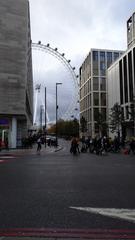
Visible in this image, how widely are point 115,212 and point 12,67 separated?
130ft

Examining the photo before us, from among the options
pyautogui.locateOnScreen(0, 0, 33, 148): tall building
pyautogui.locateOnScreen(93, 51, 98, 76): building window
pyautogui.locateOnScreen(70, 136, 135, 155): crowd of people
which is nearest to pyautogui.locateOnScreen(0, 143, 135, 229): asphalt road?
pyautogui.locateOnScreen(70, 136, 135, 155): crowd of people

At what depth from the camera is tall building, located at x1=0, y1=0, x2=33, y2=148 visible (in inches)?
1747

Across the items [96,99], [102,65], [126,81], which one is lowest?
[96,99]

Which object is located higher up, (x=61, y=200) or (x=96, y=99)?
(x=96, y=99)

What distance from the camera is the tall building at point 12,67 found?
146 feet

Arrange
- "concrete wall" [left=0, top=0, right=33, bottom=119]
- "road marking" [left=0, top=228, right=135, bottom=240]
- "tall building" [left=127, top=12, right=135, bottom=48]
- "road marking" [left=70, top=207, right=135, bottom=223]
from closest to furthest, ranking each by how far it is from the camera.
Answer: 1. "road marking" [left=0, top=228, right=135, bottom=240]
2. "road marking" [left=70, top=207, right=135, bottom=223]
3. "concrete wall" [left=0, top=0, right=33, bottom=119]
4. "tall building" [left=127, top=12, right=135, bottom=48]

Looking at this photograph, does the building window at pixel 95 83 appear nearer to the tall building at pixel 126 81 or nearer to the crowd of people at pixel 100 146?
the tall building at pixel 126 81

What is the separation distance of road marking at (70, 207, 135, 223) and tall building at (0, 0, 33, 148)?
37.3m

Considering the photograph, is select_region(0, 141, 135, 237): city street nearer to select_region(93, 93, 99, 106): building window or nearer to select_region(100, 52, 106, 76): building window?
select_region(93, 93, 99, 106): building window

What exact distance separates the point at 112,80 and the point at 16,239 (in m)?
92.5

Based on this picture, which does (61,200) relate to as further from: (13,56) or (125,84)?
(125,84)

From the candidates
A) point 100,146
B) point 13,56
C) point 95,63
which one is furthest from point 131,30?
point 100,146

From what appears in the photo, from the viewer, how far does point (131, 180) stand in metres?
12.9

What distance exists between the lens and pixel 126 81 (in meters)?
81.8
